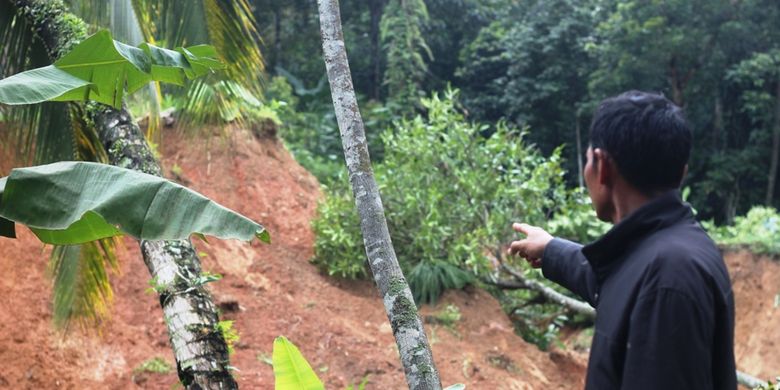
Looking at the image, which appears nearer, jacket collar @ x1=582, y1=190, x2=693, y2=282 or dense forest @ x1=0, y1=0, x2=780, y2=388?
jacket collar @ x1=582, y1=190, x2=693, y2=282

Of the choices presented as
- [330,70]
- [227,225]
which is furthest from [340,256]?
[227,225]

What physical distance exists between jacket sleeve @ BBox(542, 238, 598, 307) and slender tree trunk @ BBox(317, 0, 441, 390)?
0.77 meters

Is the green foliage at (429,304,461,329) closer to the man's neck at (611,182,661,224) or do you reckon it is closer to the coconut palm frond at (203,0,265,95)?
the coconut palm frond at (203,0,265,95)

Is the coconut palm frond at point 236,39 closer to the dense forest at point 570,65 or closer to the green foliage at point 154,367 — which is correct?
the green foliage at point 154,367

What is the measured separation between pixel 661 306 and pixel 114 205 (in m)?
1.71

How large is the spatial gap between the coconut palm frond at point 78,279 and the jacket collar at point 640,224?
4843 millimetres

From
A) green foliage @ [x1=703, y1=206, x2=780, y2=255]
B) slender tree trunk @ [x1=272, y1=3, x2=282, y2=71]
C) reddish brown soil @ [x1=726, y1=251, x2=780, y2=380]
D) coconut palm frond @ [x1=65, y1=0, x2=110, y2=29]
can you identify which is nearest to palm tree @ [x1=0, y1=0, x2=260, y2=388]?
coconut palm frond @ [x1=65, y1=0, x2=110, y2=29]

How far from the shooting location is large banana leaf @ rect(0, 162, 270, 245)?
8.29ft

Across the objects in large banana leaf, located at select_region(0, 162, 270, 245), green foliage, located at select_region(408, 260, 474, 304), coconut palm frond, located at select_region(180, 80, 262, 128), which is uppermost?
large banana leaf, located at select_region(0, 162, 270, 245)

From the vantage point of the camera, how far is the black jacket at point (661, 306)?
173 centimetres

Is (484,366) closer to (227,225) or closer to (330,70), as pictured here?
(330,70)

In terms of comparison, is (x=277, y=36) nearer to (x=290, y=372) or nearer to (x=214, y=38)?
(x=214, y=38)

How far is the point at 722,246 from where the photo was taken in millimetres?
12969

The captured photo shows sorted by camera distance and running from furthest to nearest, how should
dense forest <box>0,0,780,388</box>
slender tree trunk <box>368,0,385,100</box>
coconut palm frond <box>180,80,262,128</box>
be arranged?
slender tree trunk <box>368,0,385,100</box> < coconut palm frond <box>180,80,262,128</box> < dense forest <box>0,0,780,388</box>
